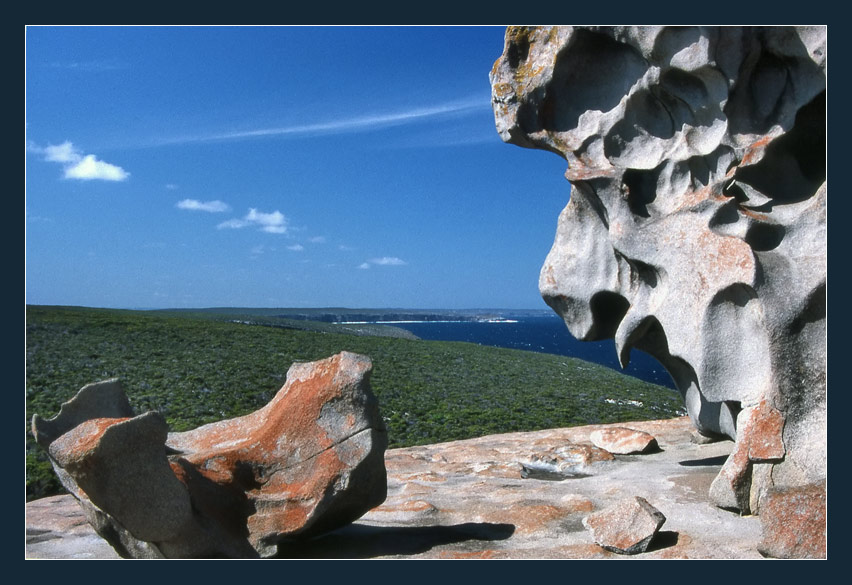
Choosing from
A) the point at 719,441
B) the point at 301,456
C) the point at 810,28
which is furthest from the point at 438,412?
the point at 810,28

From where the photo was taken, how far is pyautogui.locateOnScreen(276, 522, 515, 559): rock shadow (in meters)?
6.21

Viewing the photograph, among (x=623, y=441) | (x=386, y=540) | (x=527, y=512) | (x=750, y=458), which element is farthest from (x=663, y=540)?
(x=623, y=441)

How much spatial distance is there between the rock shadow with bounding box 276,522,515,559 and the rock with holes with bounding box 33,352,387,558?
0.44 feet

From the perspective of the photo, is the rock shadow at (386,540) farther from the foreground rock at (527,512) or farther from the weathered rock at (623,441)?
the weathered rock at (623,441)

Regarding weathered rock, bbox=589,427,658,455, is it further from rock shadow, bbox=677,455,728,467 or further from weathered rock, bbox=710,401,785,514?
weathered rock, bbox=710,401,785,514

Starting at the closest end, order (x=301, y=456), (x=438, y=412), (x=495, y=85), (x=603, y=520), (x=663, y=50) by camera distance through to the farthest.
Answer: (x=603, y=520)
(x=301, y=456)
(x=663, y=50)
(x=495, y=85)
(x=438, y=412)

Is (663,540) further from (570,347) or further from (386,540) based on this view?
(570,347)

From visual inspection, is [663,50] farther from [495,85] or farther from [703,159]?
[495,85]

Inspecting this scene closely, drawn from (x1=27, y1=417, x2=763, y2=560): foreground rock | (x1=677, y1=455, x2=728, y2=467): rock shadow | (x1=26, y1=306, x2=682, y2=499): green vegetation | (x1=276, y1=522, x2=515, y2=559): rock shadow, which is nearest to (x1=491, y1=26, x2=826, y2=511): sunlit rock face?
(x1=677, y1=455, x2=728, y2=467): rock shadow

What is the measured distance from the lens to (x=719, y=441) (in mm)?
10031

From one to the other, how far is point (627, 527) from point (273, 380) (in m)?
12.9

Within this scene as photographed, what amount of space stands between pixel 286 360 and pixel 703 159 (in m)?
16.4

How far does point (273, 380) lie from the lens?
58.2 ft


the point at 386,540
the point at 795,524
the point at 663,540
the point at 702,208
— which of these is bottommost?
the point at 386,540
